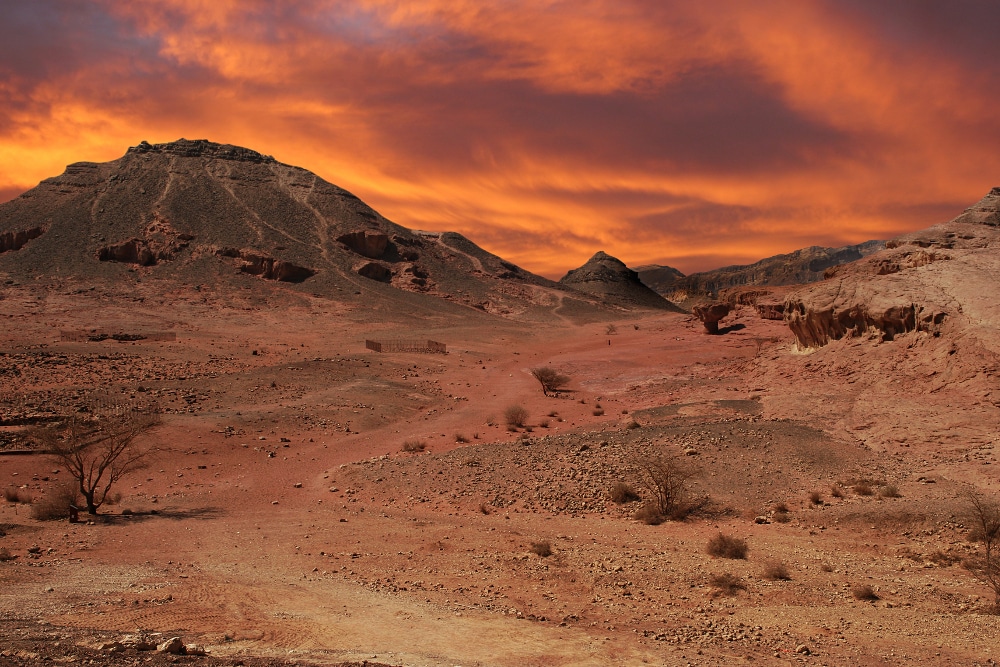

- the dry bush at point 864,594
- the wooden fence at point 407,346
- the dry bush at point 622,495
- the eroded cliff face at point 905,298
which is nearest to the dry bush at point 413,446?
the dry bush at point 622,495

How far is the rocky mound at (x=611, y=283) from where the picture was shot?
113 metres

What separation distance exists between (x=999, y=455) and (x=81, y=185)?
313 feet

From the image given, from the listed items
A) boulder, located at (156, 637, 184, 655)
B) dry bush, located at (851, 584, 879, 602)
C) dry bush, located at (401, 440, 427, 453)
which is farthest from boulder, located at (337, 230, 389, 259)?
boulder, located at (156, 637, 184, 655)

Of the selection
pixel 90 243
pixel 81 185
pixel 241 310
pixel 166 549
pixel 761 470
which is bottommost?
pixel 166 549

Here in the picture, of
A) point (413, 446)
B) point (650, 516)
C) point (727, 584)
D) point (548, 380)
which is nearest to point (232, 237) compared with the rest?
point (548, 380)

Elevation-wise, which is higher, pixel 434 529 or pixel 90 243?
pixel 90 243

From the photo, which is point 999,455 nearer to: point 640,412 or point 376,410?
point 640,412

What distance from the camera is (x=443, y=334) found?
5144 cm

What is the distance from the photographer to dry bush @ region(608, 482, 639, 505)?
1314 centimetres

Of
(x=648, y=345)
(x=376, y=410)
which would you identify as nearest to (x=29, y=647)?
(x=376, y=410)

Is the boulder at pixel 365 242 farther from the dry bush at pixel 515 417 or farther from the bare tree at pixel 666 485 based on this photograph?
the bare tree at pixel 666 485

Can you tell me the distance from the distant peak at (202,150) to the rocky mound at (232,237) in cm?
16

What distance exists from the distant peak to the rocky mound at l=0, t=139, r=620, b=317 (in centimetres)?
16

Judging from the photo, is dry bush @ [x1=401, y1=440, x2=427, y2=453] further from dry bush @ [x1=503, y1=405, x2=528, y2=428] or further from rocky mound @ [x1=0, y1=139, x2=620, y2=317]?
rocky mound @ [x1=0, y1=139, x2=620, y2=317]
